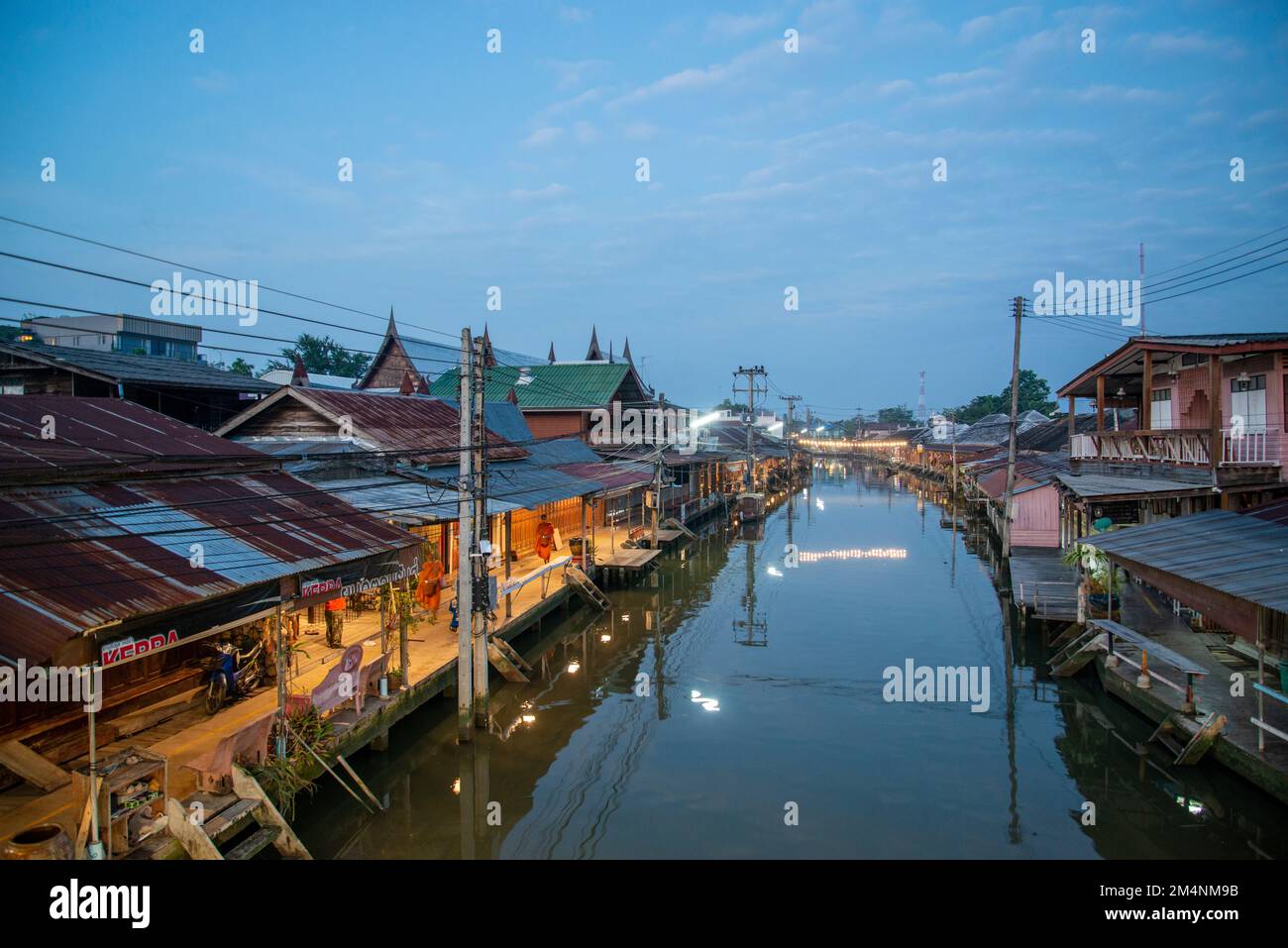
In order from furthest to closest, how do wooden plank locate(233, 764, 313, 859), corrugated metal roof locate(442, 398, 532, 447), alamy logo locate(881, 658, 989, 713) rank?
corrugated metal roof locate(442, 398, 532, 447), alamy logo locate(881, 658, 989, 713), wooden plank locate(233, 764, 313, 859)

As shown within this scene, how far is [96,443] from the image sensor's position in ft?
41.2

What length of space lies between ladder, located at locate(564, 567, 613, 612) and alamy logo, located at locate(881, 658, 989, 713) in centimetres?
1036

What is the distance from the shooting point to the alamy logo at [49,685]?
26.8ft

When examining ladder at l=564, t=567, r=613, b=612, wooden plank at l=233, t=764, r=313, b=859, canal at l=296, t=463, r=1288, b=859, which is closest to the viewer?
wooden plank at l=233, t=764, r=313, b=859

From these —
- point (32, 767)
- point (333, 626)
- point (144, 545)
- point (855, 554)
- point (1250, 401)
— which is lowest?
point (855, 554)

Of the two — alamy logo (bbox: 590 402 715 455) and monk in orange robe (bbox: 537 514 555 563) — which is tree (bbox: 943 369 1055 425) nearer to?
alamy logo (bbox: 590 402 715 455)

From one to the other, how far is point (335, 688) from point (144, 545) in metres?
3.78

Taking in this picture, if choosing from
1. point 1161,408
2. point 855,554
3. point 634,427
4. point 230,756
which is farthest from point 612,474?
point 230,756

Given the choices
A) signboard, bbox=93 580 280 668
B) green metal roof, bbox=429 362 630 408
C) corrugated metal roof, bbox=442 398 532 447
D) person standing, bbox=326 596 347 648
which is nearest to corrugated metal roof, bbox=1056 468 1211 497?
person standing, bbox=326 596 347 648

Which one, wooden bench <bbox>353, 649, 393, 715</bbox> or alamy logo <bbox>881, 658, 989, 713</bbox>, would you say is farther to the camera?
alamy logo <bbox>881, 658, 989, 713</bbox>

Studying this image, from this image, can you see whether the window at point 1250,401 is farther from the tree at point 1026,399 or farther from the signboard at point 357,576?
the tree at point 1026,399

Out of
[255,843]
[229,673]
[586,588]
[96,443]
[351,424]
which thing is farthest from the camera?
[586,588]

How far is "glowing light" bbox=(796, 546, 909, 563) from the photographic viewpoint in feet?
118
